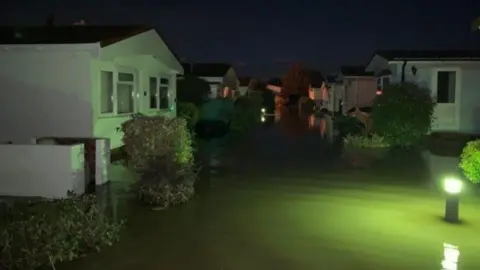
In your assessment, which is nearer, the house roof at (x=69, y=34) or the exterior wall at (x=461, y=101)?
the house roof at (x=69, y=34)

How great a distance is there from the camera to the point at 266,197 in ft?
37.8

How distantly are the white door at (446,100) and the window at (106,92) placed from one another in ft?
41.8

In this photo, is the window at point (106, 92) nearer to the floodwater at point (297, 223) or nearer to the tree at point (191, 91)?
the floodwater at point (297, 223)

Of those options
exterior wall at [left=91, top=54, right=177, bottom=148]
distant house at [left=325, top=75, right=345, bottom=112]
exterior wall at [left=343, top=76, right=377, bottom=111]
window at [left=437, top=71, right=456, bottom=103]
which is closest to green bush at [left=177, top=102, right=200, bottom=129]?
exterior wall at [left=91, top=54, right=177, bottom=148]

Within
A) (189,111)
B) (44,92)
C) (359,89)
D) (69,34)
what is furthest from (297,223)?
(359,89)

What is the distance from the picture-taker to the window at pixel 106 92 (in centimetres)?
1745

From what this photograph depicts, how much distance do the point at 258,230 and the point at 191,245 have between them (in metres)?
1.21

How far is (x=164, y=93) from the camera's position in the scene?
79.8 feet

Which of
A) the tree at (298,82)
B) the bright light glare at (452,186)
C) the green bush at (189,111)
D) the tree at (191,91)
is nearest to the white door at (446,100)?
the green bush at (189,111)

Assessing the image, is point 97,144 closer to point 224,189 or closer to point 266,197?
point 224,189

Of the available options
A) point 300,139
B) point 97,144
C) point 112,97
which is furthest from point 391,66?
point 97,144

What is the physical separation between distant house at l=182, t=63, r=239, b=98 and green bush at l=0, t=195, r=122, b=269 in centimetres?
3736

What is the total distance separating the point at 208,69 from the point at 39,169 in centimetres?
4252

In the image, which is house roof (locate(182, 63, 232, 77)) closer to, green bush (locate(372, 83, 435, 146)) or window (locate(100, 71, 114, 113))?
green bush (locate(372, 83, 435, 146))
